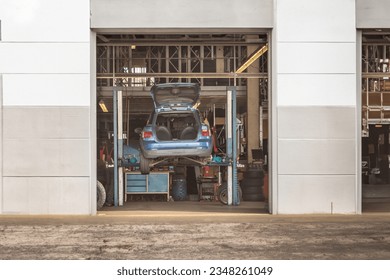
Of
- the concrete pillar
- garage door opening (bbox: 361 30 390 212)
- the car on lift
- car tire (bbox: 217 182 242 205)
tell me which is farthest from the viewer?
garage door opening (bbox: 361 30 390 212)

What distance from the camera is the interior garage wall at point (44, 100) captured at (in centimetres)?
1359

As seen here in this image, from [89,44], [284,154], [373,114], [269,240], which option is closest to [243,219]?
[284,154]

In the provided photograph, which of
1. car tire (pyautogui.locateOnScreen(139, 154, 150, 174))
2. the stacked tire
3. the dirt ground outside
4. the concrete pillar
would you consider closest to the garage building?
the dirt ground outside

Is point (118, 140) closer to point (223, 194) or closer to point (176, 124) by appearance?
point (176, 124)

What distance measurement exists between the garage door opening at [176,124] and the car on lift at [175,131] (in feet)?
0.18

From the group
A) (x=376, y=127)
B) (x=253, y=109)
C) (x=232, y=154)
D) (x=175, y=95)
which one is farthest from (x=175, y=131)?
(x=376, y=127)

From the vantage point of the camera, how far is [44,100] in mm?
13594

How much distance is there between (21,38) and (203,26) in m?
3.77

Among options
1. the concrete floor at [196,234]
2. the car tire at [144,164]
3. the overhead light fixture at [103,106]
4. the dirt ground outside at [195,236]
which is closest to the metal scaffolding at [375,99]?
the concrete floor at [196,234]

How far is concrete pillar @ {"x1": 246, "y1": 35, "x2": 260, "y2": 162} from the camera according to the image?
16.4m

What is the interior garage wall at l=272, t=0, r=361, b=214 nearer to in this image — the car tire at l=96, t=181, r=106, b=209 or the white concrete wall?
the white concrete wall

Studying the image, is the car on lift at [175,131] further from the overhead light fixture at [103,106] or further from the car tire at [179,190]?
the overhead light fixture at [103,106]

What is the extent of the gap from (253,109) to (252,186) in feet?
8.35

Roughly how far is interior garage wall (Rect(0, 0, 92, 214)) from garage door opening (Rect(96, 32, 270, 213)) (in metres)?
1.34
